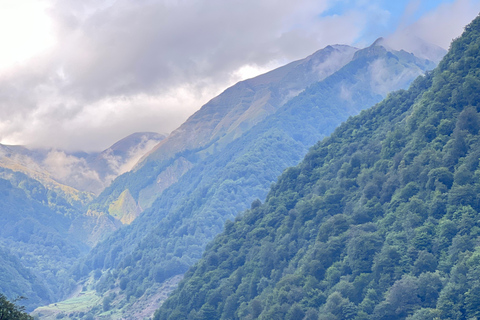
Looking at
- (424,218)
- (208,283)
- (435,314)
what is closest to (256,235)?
(208,283)

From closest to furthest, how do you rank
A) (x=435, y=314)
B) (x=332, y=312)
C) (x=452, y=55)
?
(x=435, y=314)
(x=332, y=312)
(x=452, y=55)

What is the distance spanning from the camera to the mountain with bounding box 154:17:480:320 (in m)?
104

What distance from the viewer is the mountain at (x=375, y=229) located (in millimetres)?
104375

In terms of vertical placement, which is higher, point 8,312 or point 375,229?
point 8,312

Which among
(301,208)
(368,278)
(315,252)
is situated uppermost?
(301,208)

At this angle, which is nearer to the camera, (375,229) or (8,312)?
(8,312)

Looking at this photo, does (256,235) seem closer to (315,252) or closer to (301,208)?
(301,208)

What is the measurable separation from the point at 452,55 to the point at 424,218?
184 ft

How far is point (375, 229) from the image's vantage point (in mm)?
130000

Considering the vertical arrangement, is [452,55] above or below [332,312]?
above

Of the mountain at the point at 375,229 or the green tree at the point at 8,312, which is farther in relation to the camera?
the mountain at the point at 375,229

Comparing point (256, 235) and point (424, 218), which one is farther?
point (256, 235)

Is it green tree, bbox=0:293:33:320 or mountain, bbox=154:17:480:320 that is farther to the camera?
mountain, bbox=154:17:480:320

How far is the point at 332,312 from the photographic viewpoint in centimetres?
11312
